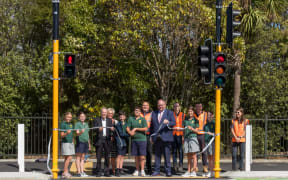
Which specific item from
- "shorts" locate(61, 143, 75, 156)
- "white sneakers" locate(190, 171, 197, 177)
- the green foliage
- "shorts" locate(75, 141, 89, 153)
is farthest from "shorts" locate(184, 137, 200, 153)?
the green foliage

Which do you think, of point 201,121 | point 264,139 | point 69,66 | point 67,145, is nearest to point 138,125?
point 201,121

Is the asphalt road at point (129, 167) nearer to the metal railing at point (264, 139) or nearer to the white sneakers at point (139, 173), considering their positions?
the white sneakers at point (139, 173)

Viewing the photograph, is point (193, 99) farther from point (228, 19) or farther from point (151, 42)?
point (228, 19)

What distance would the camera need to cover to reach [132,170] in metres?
14.8

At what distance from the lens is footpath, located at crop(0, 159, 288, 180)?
42.2 feet

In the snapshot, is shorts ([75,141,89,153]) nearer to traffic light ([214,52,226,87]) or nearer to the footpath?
the footpath

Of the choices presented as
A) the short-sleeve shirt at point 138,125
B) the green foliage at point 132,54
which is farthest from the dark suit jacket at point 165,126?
the green foliage at point 132,54

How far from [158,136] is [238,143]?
2488 millimetres

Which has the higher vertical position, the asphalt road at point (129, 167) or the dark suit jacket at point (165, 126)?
the dark suit jacket at point (165, 126)

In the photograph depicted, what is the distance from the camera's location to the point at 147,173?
45.3 feet

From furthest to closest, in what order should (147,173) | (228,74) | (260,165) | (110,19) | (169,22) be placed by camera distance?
(228,74) < (110,19) < (169,22) < (260,165) < (147,173)

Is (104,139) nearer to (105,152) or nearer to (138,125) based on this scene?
(105,152)

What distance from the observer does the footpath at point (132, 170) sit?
12852mm

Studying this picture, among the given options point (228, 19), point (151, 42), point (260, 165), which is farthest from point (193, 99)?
point (228, 19)
